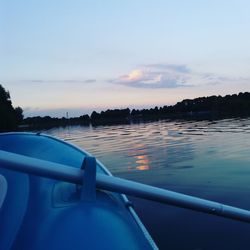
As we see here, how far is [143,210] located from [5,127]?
53775mm

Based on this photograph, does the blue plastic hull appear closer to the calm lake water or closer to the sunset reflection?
the calm lake water

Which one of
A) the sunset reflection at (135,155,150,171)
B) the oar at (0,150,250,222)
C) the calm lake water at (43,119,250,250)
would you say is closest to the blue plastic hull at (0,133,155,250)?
the oar at (0,150,250,222)

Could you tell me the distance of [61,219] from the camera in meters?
3.22

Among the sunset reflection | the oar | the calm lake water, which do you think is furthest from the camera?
the sunset reflection

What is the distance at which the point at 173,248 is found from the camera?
6.37 m

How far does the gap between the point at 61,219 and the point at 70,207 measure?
16cm

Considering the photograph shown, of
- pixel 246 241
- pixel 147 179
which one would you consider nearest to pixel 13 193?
pixel 246 241

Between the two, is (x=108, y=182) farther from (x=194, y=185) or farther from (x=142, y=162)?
(x=142, y=162)

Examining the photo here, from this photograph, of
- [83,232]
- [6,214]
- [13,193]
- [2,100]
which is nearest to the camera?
[83,232]

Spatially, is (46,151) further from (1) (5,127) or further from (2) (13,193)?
(1) (5,127)

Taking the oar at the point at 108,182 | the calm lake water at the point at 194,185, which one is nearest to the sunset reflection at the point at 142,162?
the calm lake water at the point at 194,185

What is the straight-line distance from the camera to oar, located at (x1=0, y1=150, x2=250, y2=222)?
2.81 metres

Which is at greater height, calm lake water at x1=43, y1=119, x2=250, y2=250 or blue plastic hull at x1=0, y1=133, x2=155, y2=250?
blue plastic hull at x1=0, y1=133, x2=155, y2=250

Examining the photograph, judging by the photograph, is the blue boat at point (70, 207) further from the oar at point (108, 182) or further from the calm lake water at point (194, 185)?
the calm lake water at point (194, 185)
